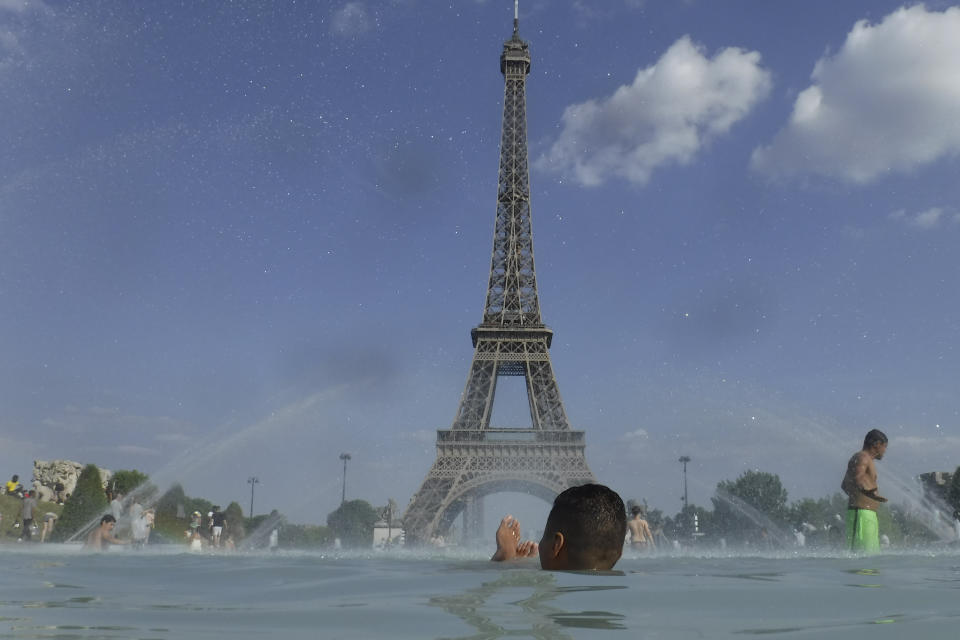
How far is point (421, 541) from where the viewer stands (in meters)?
48.7

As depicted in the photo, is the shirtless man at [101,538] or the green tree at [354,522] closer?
the shirtless man at [101,538]

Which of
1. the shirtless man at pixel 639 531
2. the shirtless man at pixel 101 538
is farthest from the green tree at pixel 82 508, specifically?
the shirtless man at pixel 639 531

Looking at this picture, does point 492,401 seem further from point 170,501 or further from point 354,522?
point 354,522

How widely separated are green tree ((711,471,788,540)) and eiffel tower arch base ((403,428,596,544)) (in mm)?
26067

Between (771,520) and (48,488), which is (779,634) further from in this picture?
(48,488)

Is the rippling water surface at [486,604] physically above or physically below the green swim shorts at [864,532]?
below

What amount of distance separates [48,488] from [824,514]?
3026 inches

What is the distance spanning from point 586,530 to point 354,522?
112 m

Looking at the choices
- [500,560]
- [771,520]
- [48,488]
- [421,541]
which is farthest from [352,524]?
[500,560]

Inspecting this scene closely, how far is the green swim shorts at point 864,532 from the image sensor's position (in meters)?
11.5

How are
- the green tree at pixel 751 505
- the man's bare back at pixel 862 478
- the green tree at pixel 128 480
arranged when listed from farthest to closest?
the green tree at pixel 751 505
the green tree at pixel 128 480
the man's bare back at pixel 862 478

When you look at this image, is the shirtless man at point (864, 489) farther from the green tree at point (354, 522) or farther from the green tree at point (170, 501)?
the green tree at point (354, 522)

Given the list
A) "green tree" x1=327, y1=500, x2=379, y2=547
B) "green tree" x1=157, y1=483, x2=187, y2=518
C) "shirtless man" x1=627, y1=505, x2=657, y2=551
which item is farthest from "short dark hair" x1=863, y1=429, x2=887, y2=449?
"green tree" x1=327, y1=500, x2=379, y2=547

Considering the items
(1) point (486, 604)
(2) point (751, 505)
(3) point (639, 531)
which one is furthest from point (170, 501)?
(1) point (486, 604)
